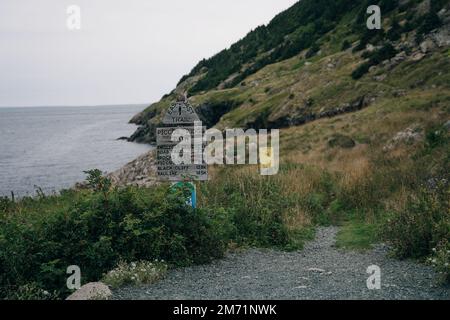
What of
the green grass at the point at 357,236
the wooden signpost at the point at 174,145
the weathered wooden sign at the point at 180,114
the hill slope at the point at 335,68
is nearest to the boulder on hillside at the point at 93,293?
the wooden signpost at the point at 174,145

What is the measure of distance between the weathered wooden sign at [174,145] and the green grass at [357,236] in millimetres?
3386

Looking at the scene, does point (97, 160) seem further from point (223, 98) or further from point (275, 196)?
point (275, 196)

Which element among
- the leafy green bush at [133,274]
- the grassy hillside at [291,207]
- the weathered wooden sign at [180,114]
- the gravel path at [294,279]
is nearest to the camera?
the gravel path at [294,279]

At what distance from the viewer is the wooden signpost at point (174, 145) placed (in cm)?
1029

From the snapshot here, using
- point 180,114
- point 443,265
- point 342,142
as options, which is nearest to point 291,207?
point 180,114

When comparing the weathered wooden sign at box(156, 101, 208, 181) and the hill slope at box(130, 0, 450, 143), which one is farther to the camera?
the hill slope at box(130, 0, 450, 143)

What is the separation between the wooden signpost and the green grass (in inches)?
133

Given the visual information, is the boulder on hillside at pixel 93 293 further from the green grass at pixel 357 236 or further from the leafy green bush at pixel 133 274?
the green grass at pixel 357 236

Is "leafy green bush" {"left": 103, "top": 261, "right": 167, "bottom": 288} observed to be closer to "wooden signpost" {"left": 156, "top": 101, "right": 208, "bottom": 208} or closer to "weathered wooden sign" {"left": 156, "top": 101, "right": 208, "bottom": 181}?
"wooden signpost" {"left": 156, "top": 101, "right": 208, "bottom": 208}

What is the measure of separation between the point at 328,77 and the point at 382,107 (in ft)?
49.1

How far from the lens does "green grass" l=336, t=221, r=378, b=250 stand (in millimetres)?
10545

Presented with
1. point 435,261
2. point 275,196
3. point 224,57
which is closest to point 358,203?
point 275,196

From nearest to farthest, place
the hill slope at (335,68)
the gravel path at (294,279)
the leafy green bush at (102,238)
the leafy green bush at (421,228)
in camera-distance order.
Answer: the gravel path at (294,279)
the leafy green bush at (102,238)
the leafy green bush at (421,228)
the hill slope at (335,68)

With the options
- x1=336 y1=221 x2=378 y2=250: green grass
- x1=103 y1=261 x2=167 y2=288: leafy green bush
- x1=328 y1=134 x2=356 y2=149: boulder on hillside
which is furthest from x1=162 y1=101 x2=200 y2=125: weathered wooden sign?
x1=328 y1=134 x2=356 y2=149: boulder on hillside
